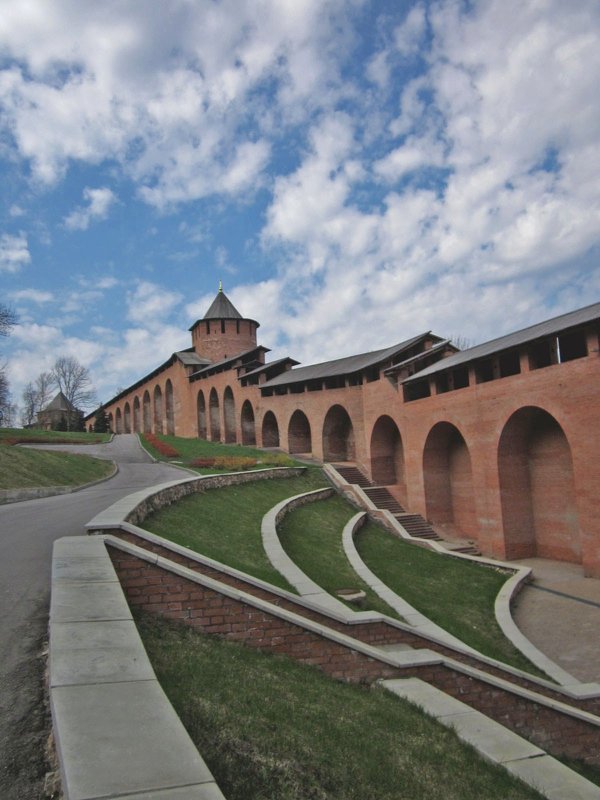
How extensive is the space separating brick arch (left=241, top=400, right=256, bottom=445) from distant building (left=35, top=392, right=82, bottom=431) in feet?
106

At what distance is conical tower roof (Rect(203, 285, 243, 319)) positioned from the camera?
43562mm

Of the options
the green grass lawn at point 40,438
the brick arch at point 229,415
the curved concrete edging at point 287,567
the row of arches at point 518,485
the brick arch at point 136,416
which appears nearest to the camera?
the curved concrete edging at point 287,567

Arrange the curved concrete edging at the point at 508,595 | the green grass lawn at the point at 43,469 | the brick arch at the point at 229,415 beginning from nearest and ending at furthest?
the curved concrete edging at the point at 508,595
the green grass lawn at the point at 43,469
the brick arch at the point at 229,415

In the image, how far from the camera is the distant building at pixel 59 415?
60.8 metres

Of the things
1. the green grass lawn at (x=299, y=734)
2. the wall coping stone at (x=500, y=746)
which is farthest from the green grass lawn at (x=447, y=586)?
the green grass lawn at (x=299, y=734)

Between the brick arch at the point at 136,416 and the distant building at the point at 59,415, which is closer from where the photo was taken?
the brick arch at the point at 136,416

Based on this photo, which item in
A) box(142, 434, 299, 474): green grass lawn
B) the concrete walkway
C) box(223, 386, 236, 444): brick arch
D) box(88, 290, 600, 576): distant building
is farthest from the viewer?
box(223, 386, 236, 444): brick arch

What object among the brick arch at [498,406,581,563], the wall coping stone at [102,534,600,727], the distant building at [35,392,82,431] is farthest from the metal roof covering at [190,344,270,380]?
the wall coping stone at [102,534,600,727]

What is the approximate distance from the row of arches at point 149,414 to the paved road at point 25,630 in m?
36.2

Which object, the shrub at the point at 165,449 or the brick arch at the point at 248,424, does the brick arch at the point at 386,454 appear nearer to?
the shrub at the point at 165,449

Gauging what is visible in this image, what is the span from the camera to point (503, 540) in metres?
15.4

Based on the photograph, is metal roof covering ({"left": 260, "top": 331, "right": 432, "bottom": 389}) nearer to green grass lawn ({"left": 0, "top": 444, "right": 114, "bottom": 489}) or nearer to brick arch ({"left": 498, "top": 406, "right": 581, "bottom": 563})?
brick arch ({"left": 498, "top": 406, "right": 581, "bottom": 563})

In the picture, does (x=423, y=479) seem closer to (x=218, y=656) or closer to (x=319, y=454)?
(x=319, y=454)

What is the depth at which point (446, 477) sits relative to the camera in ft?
62.9
